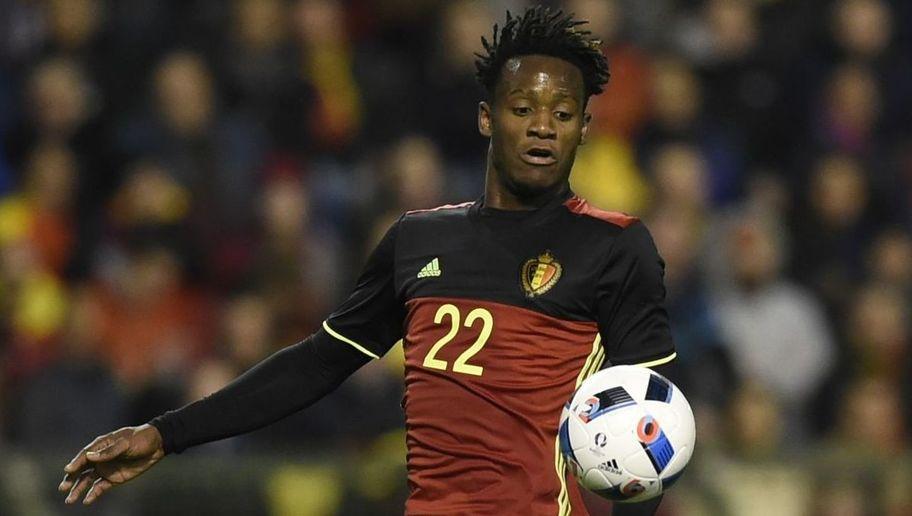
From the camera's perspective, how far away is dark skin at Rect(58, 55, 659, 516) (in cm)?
473

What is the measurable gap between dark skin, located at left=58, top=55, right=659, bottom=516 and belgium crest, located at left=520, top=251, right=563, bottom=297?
18cm

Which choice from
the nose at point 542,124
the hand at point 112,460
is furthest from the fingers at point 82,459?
the nose at point 542,124

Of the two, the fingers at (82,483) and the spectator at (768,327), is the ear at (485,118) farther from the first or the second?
the spectator at (768,327)

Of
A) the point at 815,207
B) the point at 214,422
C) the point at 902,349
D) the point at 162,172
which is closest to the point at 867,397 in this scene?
the point at 902,349

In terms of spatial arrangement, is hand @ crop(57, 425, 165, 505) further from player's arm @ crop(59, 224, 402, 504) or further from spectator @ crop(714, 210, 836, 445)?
spectator @ crop(714, 210, 836, 445)

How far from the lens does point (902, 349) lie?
33.3 ft

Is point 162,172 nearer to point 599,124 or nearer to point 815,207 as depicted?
point 599,124

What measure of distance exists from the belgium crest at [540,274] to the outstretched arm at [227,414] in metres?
0.59

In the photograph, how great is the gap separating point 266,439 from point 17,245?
1.64 meters

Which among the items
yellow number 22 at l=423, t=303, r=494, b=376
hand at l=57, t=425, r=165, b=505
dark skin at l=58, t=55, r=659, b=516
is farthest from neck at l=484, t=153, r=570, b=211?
hand at l=57, t=425, r=165, b=505

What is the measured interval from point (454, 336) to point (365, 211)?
5181 millimetres

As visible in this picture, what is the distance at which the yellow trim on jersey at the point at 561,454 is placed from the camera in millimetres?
4691

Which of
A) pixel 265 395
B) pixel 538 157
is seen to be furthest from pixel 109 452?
pixel 538 157

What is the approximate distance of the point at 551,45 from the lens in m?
4.76
